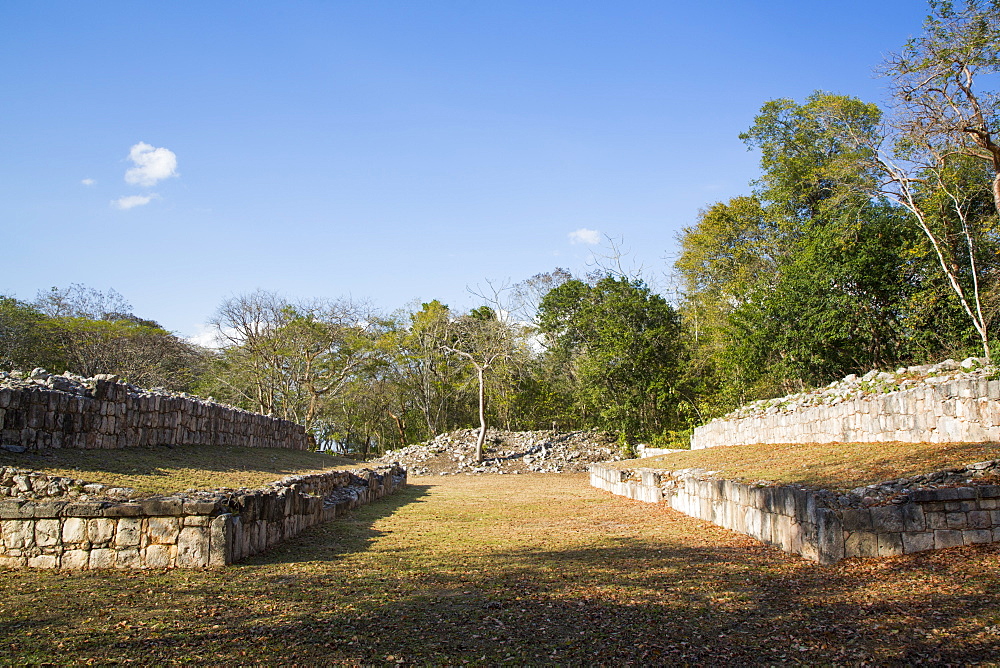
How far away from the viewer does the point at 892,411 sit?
12367mm

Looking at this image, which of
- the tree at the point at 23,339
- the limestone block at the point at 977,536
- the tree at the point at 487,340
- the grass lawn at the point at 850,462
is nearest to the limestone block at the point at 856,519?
the limestone block at the point at 977,536

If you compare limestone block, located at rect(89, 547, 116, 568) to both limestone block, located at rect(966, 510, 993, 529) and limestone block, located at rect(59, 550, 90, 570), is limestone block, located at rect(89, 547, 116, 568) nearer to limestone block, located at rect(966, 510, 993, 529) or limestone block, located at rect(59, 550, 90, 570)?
limestone block, located at rect(59, 550, 90, 570)

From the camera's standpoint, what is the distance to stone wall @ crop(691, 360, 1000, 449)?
9758 millimetres

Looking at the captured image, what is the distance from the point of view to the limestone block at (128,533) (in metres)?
6.52

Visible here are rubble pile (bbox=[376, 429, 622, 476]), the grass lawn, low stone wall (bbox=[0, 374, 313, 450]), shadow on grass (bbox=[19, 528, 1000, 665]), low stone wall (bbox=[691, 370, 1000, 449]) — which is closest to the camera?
shadow on grass (bbox=[19, 528, 1000, 665])

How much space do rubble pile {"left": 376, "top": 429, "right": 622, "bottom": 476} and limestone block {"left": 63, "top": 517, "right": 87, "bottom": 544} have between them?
831 inches

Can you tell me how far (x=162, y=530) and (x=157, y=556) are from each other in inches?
10.0

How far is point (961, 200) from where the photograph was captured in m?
18.0

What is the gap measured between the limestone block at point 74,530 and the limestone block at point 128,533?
0.32 meters

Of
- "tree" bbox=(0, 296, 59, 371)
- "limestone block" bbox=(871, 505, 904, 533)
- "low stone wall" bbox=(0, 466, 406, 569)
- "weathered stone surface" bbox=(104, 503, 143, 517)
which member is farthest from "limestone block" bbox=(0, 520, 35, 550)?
"tree" bbox=(0, 296, 59, 371)

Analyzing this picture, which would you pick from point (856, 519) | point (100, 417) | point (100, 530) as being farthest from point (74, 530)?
point (856, 519)

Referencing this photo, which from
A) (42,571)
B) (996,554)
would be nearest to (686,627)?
(996,554)

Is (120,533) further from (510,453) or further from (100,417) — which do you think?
(510,453)

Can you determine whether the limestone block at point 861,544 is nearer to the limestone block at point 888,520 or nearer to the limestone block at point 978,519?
the limestone block at point 888,520
